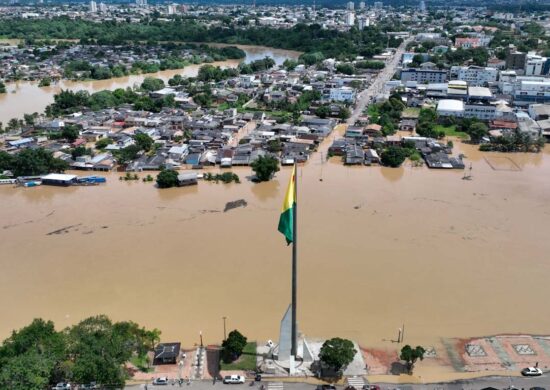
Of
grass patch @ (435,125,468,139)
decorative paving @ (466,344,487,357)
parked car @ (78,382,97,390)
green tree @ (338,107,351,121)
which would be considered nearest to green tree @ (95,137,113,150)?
green tree @ (338,107,351,121)

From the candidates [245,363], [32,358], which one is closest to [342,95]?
[245,363]

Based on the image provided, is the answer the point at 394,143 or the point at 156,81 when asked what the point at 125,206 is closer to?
the point at 394,143

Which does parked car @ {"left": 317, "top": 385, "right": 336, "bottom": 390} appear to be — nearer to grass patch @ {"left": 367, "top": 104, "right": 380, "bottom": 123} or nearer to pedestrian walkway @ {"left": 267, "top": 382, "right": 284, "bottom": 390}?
pedestrian walkway @ {"left": 267, "top": 382, "right": 284, "bottom": 390}

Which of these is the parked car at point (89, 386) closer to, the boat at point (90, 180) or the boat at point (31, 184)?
the boat at point (90, 180)

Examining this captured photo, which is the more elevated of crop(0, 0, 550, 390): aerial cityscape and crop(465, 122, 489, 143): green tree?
crop(465, 122, 489, 143): green tree

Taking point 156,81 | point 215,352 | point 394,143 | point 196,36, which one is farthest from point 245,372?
point 196,36

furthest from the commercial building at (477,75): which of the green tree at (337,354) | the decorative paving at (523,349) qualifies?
the green tree at (337,354)

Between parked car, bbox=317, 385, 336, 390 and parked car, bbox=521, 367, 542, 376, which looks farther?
parked car, bbox=521, 367, 542, 376
